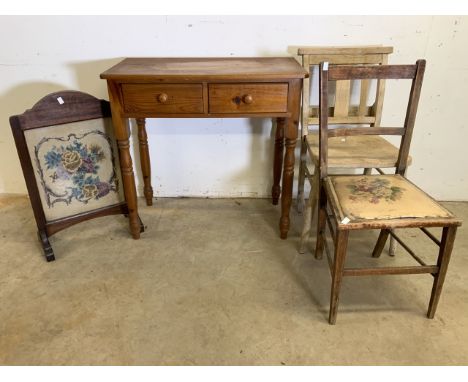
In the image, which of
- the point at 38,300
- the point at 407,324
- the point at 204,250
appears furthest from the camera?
the point at 204,250

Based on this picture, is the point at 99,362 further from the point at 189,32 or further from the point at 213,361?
the point at 189,32

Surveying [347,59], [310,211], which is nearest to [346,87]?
[347,59]

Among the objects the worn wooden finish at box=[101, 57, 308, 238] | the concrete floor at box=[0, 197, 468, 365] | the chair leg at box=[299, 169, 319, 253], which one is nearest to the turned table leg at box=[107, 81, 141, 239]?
the worn wooden finish at box=[101, 57, 308, 238]

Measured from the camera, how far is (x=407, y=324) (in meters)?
1.50

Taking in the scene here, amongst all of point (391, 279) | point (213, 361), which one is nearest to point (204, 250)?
point (213, 361)

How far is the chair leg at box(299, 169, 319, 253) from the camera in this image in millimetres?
1755

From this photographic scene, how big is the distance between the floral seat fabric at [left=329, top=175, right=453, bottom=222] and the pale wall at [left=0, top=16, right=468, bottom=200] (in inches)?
31.8

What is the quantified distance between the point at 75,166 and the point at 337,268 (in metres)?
1.42

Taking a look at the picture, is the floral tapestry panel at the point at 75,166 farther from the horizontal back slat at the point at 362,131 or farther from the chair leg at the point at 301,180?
the horizontal back slat at the point at 362,131

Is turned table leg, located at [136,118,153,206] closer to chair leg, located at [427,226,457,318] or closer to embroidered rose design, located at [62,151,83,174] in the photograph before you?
embroidered rose design, located at [62,151,83,174]

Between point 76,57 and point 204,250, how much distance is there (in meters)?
1.34

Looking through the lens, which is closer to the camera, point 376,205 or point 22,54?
point 376,205

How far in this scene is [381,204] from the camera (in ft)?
4.64

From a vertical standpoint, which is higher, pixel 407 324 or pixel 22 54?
pixel 22 54
